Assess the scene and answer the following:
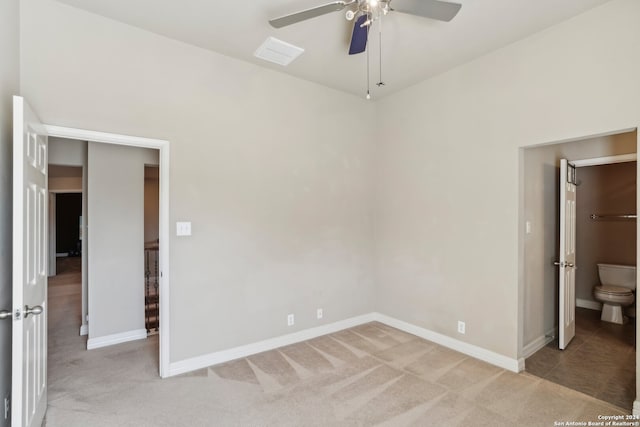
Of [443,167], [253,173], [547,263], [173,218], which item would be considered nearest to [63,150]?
[173,218]

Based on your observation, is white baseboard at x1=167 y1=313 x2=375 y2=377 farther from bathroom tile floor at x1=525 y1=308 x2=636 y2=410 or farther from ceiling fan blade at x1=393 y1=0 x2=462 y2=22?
ceiling fan blade at x1=393 y1=0 x2=462 y2=22

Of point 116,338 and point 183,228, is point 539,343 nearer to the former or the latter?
point 183,228

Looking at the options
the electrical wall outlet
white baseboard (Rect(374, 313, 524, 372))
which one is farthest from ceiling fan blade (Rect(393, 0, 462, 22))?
white baseboard (Rect(374, 313, 524, 372))

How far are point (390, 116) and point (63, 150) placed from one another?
4122mm

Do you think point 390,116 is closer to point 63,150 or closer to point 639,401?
point 639,401

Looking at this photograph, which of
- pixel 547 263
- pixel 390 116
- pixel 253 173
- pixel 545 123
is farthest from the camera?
pixel 390 116

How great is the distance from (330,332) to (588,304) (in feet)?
13.3

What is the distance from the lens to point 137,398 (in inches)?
99.5

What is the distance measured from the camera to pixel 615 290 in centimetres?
414

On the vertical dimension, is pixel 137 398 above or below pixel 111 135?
below

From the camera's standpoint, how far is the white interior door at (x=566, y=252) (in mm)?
3306

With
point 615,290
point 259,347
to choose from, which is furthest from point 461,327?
point 615,290

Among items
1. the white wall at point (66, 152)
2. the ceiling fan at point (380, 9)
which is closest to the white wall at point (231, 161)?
the ceiling fan at point (380, 9)

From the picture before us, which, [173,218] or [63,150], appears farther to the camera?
[63,150]
